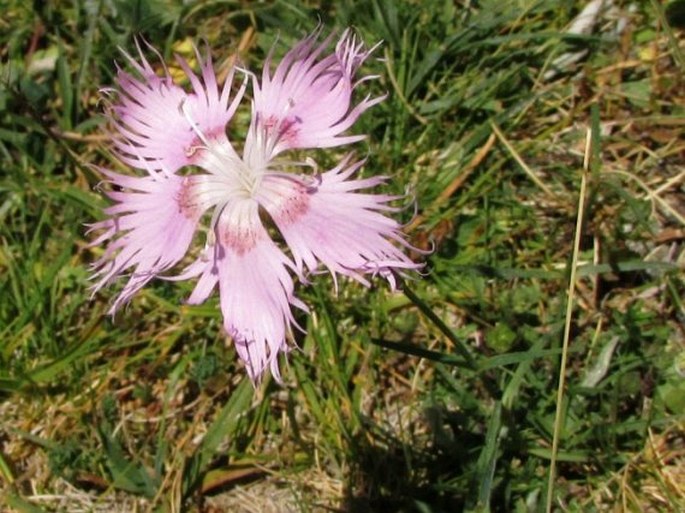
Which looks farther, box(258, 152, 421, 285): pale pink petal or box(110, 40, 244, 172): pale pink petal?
box(110, 40, 244, 172): pale pink petal

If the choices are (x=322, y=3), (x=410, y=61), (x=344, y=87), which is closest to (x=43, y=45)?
(x=322, y=3)

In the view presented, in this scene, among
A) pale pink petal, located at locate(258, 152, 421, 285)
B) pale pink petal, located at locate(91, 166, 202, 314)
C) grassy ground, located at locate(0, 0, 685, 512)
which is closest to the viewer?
pale pink petal, located at locate(258, 152, 421, 285)

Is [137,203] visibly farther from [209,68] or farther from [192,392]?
[192,392]

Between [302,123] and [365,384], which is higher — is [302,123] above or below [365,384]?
above

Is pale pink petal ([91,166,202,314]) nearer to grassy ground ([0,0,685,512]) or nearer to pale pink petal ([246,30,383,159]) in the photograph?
pale pink petal ([246,30,383,159])

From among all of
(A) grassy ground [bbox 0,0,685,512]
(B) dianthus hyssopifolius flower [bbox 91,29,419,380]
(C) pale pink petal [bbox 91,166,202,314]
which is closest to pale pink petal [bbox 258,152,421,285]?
(B) dianthus hyssopifolius flower [bbox 91,29,419,380]

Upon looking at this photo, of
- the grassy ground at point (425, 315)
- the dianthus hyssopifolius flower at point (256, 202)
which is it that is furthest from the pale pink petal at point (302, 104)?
the grassy ground at point (425, 315)

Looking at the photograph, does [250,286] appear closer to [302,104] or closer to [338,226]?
[338,226]
